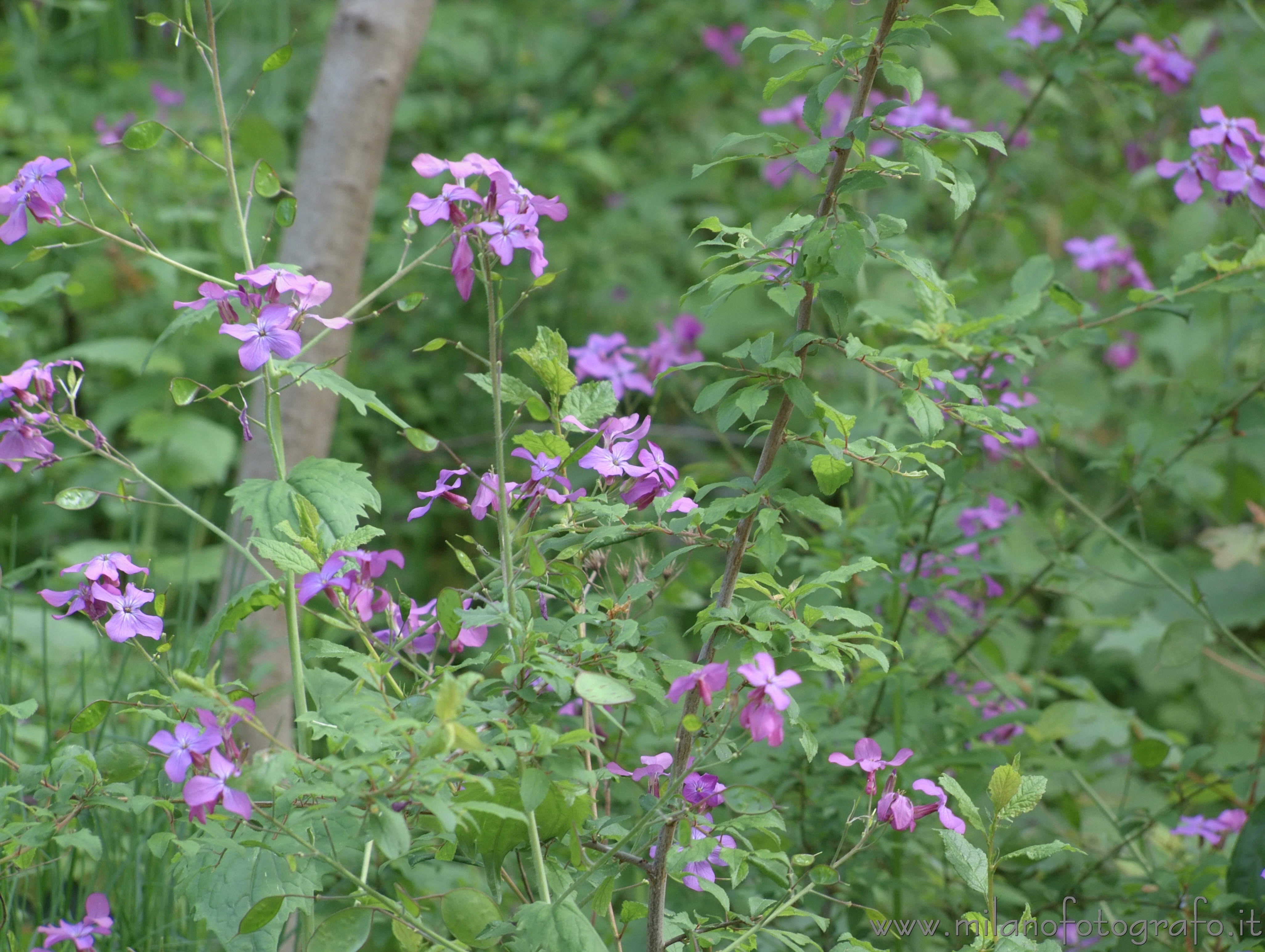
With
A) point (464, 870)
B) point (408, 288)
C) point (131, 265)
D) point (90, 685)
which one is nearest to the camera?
point (464, 870)

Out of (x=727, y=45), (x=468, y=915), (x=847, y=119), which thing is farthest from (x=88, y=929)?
(x=727, y=45)

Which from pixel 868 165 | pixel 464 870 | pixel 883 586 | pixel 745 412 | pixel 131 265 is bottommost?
pixel 464 870

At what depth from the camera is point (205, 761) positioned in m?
0.83

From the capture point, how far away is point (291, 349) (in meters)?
0.90

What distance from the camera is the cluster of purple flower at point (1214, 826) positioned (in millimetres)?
1376

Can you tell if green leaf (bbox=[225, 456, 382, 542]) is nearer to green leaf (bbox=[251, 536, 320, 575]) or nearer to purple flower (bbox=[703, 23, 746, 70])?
green leaf (bbox=[251, 536, 320, 575])

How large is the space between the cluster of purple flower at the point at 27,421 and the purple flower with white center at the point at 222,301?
11 cm

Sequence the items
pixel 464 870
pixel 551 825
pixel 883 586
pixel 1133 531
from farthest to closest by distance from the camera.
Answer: pixel 1133 531 < pixel 464 870 < pixel 883 586 < pixel 551 825

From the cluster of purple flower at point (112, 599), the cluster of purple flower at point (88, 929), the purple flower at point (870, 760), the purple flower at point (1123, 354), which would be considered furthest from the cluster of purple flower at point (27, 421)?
the purple flower at point (1123, 354)

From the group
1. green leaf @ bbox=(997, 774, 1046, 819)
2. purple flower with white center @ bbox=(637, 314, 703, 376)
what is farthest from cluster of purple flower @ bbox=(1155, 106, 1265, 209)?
green leaf @ bbox=(997, 774, 1046, 819)

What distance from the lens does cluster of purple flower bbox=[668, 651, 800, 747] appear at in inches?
29.8

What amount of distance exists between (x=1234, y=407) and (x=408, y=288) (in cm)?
238

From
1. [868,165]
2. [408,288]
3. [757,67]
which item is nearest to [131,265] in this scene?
[408,288]

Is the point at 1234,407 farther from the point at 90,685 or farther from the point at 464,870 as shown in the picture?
the point at 90,685
